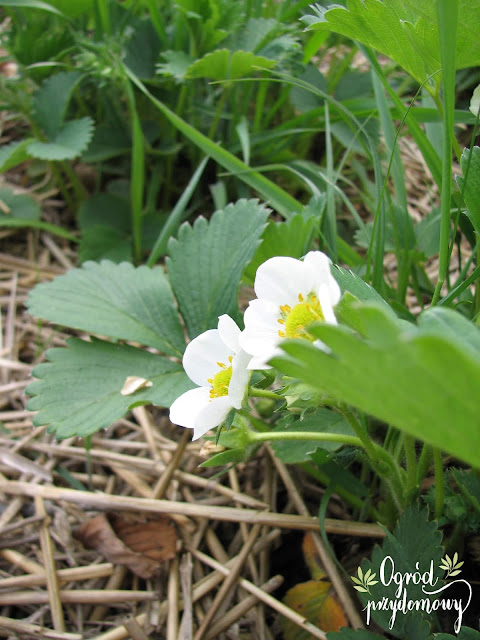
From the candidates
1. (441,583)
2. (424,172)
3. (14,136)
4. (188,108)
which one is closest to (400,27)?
(441,583)

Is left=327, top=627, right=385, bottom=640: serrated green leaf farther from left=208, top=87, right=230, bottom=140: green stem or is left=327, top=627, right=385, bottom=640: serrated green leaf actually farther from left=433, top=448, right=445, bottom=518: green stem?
left=208, top=87, right=230, bottom=140: green stem

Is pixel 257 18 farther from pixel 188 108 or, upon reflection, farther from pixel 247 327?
pixel 247 327

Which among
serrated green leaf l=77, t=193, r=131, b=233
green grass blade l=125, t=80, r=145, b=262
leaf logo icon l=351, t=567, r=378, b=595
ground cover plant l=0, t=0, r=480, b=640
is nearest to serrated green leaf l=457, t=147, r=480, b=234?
ground cover plant l=0, t=0, r=480, b=640

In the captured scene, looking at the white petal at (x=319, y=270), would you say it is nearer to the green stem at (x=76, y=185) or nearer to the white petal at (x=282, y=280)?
the white petal at (x=282, y=280)

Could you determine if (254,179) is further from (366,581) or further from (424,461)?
(366,581)

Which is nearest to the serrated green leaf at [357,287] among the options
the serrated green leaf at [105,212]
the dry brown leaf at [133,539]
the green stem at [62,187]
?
the dry brown leaf at [133,539]
